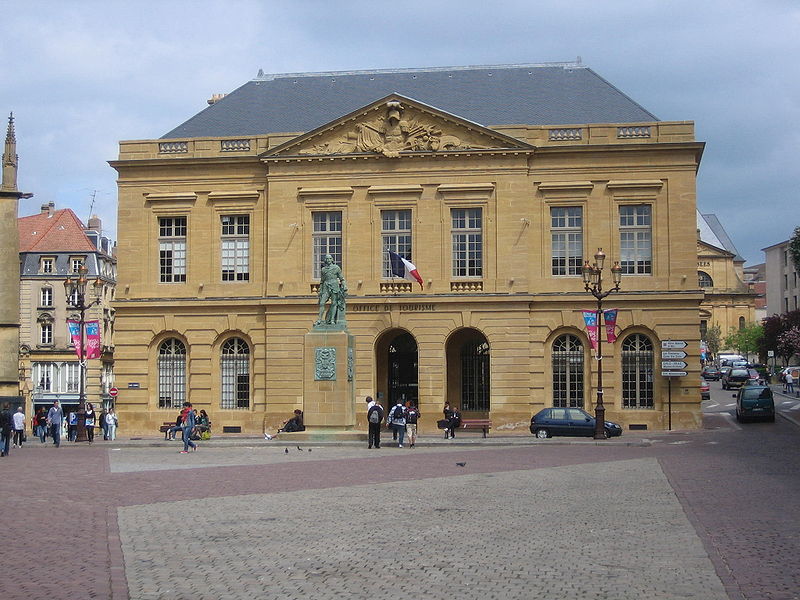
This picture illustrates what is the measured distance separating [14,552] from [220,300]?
112 ft

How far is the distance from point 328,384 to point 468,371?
12.9 meters

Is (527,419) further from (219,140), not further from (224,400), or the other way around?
(219,140)

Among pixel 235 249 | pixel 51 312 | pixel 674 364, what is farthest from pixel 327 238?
pixel 51 312

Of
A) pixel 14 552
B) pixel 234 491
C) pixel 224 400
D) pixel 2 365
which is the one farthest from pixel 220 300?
pixel 14 552

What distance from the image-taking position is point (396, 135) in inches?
1866

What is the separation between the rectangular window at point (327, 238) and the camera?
47844 mm

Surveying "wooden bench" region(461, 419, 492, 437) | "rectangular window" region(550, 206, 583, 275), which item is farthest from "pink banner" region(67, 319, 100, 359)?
"rectangular window" region(550, 206, 583, 275)

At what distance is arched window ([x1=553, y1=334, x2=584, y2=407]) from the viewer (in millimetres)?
46906

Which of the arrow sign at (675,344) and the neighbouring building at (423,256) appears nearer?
the arrow sign at (675,344)

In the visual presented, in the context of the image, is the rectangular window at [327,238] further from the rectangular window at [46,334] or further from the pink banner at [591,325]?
the rectangular window at [46,334]

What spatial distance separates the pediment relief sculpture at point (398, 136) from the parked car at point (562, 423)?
12357 mm

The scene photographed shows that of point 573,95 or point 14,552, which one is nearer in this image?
point 14,552

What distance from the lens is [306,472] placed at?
26.2m

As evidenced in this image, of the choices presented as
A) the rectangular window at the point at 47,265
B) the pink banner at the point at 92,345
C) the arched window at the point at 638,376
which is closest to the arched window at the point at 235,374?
the pink banner at the point at 92,345
